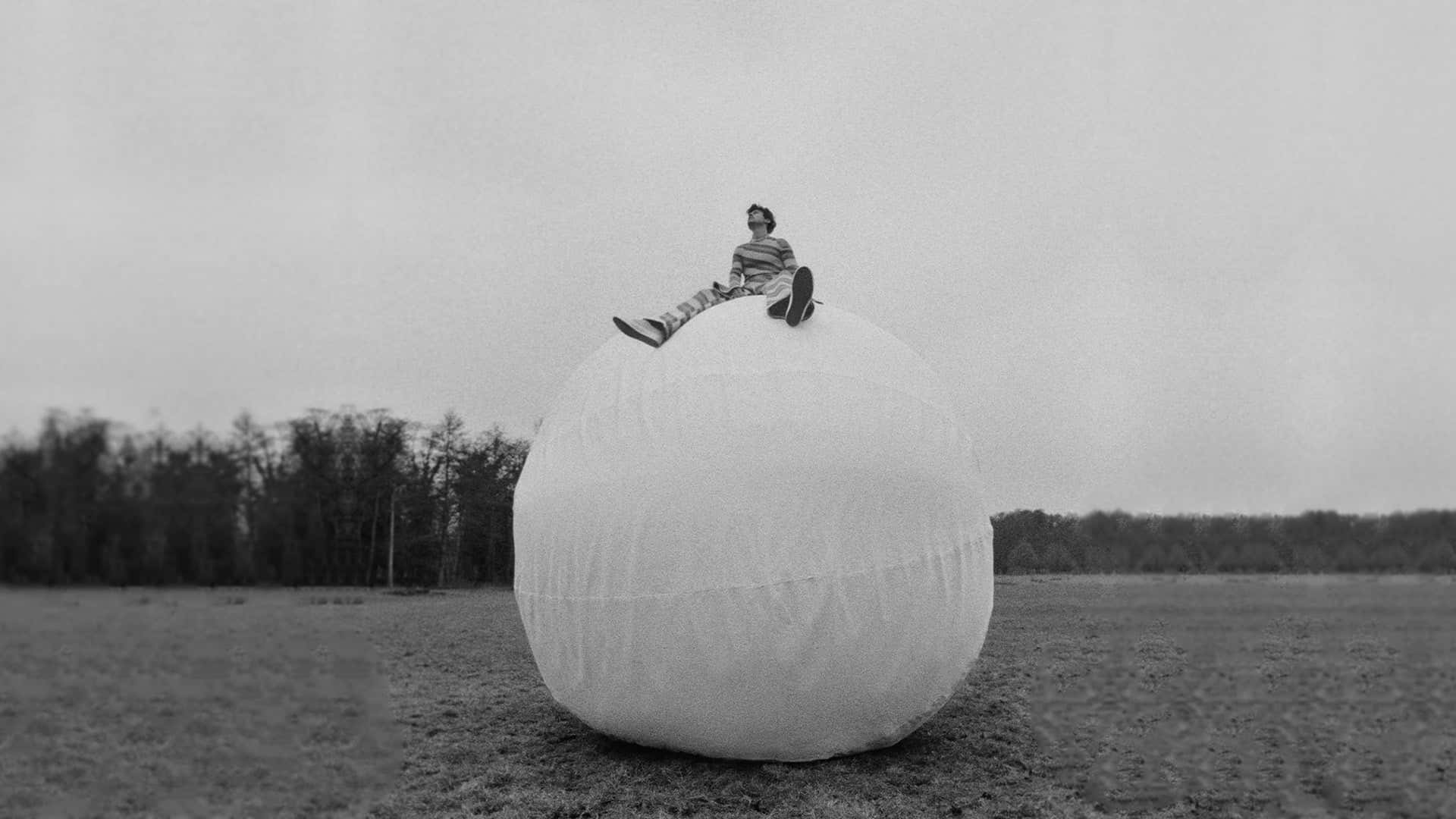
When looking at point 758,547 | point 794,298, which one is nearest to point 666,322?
point 794,298

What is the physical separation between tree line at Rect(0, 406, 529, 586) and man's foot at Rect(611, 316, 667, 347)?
27.8ft

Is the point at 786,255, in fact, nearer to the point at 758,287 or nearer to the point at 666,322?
the point at 758,287

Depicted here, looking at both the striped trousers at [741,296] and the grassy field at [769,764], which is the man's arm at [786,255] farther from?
the grassy field at [769,764]

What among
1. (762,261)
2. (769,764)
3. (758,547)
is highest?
(762,261)

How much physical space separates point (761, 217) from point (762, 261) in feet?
1.62

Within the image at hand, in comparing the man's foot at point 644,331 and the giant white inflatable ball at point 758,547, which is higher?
the man's foot at point 644,331

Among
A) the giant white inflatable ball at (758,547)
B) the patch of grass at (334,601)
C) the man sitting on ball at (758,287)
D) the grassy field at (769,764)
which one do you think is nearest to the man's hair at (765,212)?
the man sitting on ball at (758,287)

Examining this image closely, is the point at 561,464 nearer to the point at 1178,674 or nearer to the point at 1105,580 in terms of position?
the point at 1178,674

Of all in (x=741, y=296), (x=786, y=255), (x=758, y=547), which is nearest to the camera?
(x=758, y=547)

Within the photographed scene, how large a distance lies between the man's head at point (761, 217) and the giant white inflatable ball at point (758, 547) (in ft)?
5.89

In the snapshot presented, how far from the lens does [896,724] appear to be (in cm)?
662

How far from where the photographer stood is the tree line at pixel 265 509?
12398mm

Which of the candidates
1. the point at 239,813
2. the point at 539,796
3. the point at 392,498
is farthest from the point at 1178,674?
the point at 392,498

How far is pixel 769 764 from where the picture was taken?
637cm
